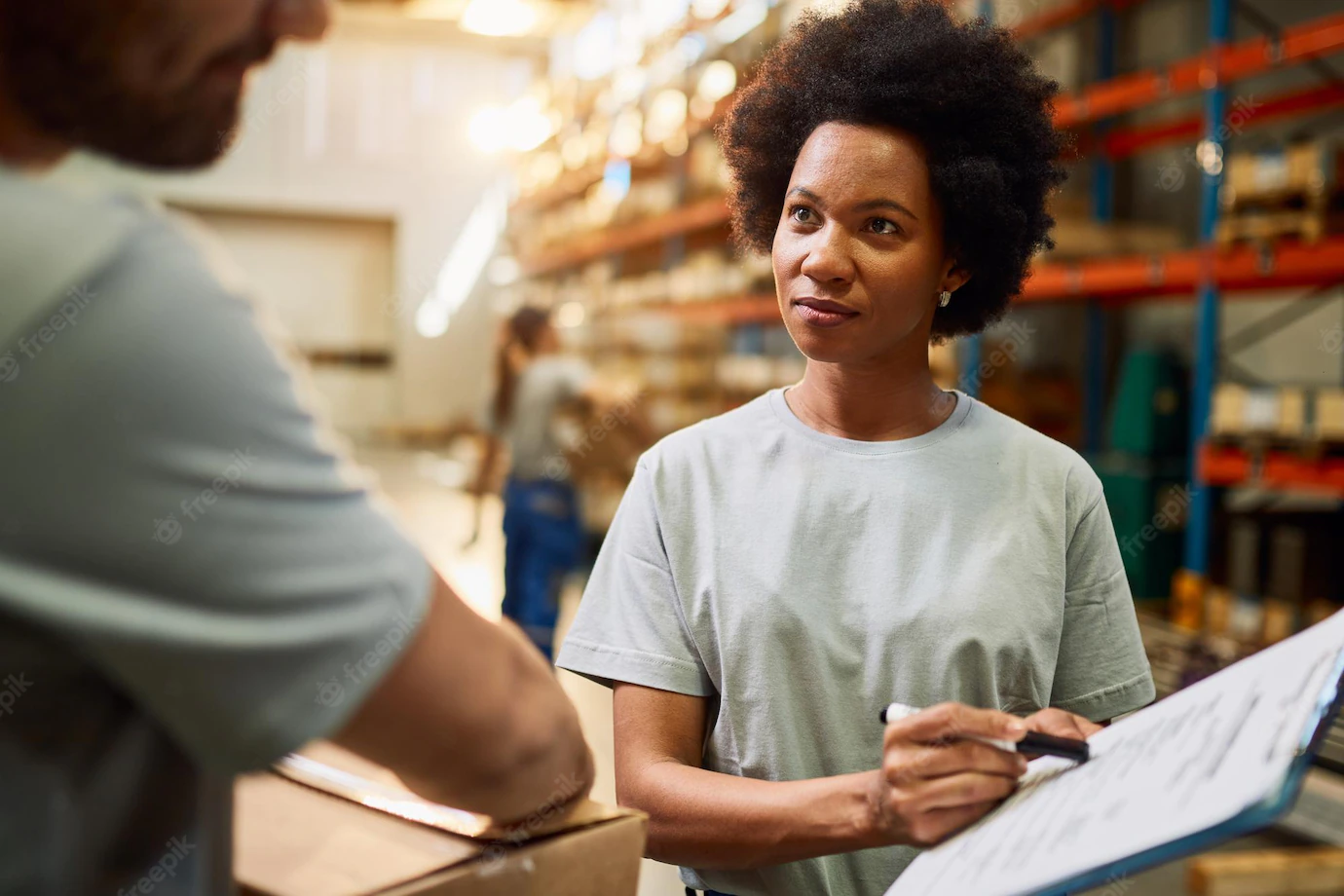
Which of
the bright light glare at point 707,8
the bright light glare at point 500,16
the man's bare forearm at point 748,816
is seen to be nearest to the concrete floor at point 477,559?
the man's bare forearm at point 748,816

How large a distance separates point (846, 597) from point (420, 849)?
2.10 ft

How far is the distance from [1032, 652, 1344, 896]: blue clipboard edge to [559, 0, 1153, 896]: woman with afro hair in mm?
391

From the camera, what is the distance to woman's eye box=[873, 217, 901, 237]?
1396mm

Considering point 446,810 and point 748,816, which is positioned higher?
point 446,810

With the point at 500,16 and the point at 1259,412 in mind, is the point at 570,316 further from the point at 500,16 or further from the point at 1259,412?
the point at 1259,412

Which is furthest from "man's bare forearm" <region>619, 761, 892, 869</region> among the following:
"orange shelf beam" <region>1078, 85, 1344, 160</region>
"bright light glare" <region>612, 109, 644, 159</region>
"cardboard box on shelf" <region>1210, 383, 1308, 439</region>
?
"bright light glare" <region>612, 109, 644, 159</region>

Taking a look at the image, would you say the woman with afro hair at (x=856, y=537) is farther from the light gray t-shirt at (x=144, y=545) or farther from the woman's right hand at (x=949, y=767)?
the light gray t-shirt at (x=144, y=545)

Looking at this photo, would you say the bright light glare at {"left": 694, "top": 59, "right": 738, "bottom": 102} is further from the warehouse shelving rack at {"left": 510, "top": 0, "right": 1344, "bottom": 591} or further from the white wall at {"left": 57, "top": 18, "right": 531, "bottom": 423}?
the white wall at {"left": 57, "top": 18, "right": 531, "bottom": 423}

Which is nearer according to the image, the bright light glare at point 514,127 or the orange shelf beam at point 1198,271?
the orange shelf beam at point 1198,271

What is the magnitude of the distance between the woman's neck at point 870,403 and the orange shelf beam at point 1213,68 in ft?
9.22

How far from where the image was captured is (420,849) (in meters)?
0.83

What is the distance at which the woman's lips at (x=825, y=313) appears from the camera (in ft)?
4.54

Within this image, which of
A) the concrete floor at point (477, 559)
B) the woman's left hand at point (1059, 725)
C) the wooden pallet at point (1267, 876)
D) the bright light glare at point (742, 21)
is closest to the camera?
the woman's left hand at point (1059, 725)

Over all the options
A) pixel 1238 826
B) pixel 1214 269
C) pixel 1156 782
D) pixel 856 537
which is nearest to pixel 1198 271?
pixel 1214 269
